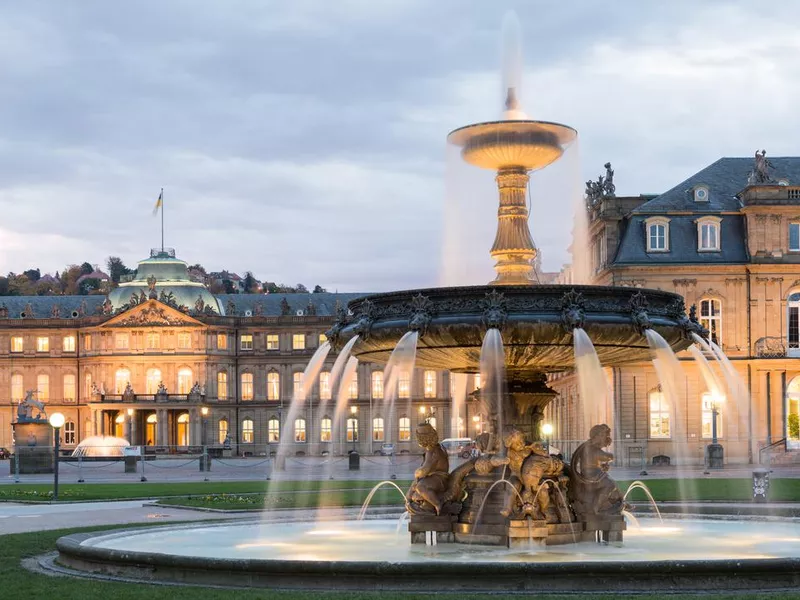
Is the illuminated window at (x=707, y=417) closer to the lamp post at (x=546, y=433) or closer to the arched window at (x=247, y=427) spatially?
the lamp post at (x=546, y=433)

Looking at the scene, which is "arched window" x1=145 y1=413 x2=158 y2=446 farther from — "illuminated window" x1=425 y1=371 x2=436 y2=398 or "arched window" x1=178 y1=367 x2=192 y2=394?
"illuminated window" x1=425 y1=371 x2=436 y2=398

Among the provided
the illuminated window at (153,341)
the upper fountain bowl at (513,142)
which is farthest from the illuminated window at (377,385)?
the upper fountain bowl at (513,142)

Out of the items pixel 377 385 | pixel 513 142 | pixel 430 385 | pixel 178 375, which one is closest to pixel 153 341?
pixel 178 375

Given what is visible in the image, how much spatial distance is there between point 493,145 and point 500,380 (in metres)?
3.18

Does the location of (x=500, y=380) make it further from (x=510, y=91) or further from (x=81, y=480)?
(x=81, y=480)

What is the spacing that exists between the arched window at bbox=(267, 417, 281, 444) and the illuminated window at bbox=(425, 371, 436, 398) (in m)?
12.7

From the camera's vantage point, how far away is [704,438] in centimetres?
6450

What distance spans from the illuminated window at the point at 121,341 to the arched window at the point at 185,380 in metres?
4.93

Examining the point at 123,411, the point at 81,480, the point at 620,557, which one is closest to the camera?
the point at 620,557

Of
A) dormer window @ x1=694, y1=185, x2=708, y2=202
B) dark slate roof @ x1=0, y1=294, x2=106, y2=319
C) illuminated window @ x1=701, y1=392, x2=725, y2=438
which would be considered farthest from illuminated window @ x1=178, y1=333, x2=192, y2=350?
illuminated window @ x1=701, y1=392, x2=725, y2=438

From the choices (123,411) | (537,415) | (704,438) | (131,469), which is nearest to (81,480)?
(131,469)

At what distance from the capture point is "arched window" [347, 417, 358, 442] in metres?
117

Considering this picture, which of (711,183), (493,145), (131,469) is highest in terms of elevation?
(711,183)

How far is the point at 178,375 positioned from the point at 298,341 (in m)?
10.5
